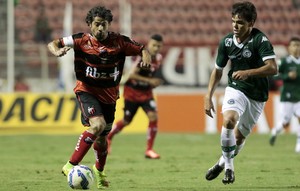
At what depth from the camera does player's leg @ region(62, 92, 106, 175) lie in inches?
362

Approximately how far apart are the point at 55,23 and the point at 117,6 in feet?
6.95

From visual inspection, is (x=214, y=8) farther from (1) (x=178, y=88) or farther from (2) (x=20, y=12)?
(2) (x=20, y=12)

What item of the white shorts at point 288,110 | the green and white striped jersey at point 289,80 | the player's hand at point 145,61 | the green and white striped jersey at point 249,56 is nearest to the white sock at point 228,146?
the green and white striped jersey at point 249,56

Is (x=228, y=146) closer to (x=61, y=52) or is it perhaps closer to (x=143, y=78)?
(x=61, y=52)

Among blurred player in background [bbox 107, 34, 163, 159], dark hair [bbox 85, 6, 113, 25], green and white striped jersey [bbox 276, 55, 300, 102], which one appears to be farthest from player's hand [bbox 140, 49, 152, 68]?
green and white striped jersey [bbox 276, 55, 300, 102]

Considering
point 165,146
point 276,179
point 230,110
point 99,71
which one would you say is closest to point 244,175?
point 276,179

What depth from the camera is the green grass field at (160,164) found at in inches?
386

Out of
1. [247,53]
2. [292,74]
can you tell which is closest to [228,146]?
[247,53]

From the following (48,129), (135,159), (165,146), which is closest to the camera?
(135,159)

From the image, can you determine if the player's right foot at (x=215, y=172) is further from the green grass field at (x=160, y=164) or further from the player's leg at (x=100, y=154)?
the player's leg at (x=100, y=154)

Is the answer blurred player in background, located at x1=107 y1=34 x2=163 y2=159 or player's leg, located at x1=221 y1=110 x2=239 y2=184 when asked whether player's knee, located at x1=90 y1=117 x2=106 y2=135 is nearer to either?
player's leg, located at x1=221 y1=110 x2=239 y2=184

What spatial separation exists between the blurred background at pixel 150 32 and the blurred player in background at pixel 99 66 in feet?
39.6

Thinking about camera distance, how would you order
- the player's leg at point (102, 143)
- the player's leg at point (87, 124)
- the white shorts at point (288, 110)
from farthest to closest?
the white shorts at point (288, 110)
the player's leg at point (102, 143)
the player's leg at point (87, 124)

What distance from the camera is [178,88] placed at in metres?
23.7
